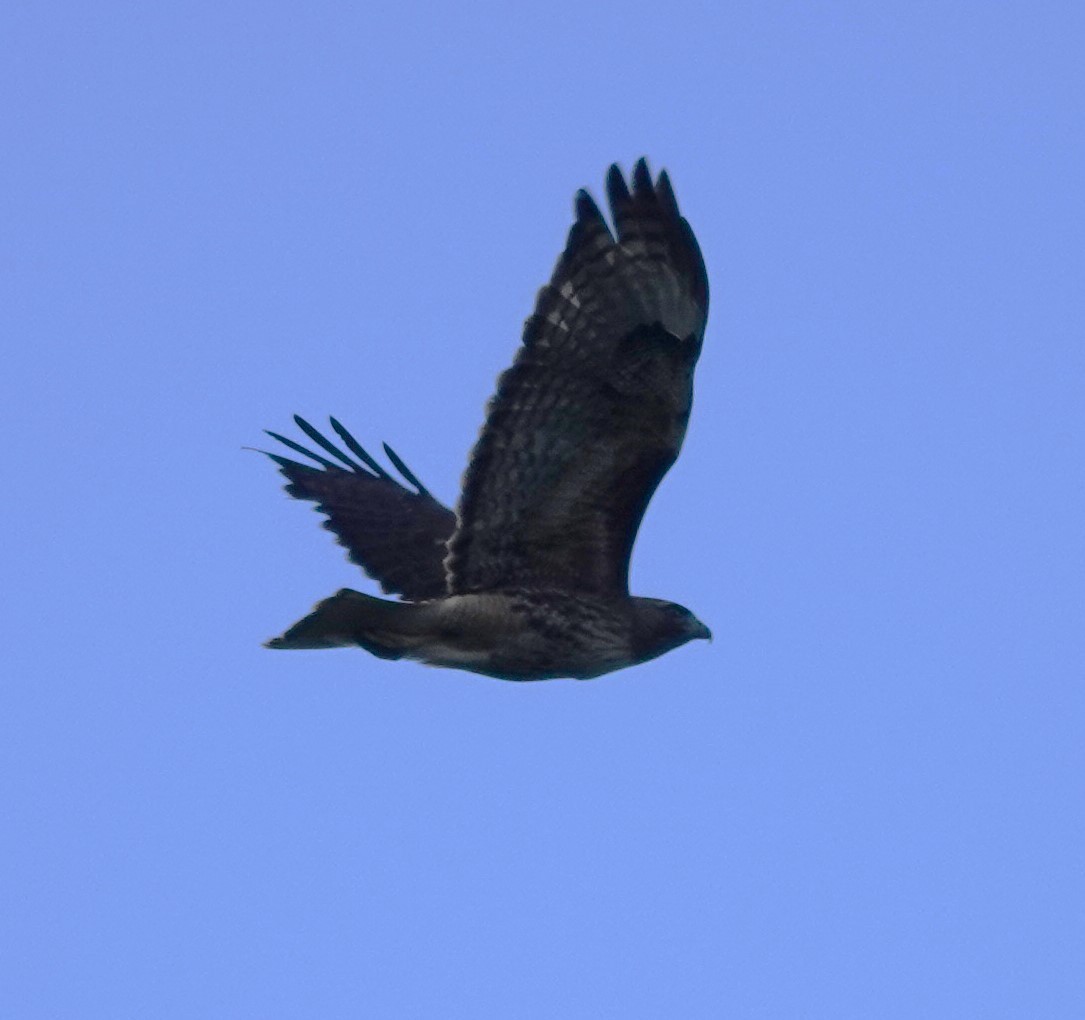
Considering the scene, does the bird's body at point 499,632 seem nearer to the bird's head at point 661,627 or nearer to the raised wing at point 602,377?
the bird's head at point 661,627

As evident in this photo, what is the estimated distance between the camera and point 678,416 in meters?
8.99

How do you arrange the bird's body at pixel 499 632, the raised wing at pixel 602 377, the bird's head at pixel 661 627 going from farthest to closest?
1. the bird's head at pixel 661 627
2. the bird's body at pixel 499 632
3. the raised wing at pixel 602 377

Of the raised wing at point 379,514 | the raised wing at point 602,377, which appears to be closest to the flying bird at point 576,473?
the raised wing at point 602,377

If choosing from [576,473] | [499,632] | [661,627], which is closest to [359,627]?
[499,632]

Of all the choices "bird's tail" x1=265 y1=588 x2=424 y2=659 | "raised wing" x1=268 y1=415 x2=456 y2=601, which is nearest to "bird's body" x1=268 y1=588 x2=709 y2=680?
"bird's tail" x1=265 y1=588 x2=424 y2=659

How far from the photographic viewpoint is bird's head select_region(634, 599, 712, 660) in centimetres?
956

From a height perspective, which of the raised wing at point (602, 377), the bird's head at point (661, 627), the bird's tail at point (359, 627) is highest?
the raised wing at point (602, 377)

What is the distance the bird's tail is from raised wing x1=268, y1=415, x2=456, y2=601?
4.73ft

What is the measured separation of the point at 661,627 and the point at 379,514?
216cm

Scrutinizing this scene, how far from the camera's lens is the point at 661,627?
9.66 meters

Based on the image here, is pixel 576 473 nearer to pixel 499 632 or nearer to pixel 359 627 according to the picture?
pixel 499 632

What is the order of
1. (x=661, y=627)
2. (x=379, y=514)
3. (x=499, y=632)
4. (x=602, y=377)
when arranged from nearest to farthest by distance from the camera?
(x=602, y=377)
(x=499, y=632)
(x=661, y=627)
(x=379, y=514)

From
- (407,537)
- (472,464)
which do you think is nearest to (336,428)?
(407,537)

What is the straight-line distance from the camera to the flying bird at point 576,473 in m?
8.91
